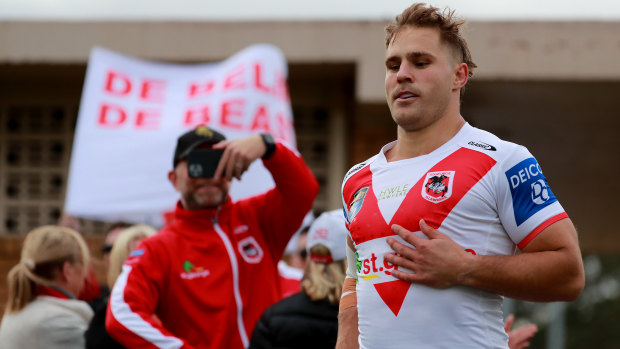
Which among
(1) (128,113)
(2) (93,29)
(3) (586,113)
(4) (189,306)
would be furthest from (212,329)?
(3) (586,113)

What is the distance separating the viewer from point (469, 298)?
272 centimetres

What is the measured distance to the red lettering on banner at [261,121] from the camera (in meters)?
7.21

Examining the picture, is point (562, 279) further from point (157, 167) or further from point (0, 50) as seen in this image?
point (0, 50)

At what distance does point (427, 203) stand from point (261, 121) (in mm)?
4623

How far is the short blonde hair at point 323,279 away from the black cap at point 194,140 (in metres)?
0.74

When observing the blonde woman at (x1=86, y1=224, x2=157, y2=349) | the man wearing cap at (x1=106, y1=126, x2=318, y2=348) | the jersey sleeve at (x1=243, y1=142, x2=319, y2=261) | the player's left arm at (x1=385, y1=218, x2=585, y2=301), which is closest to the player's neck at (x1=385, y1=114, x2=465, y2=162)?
the player's left arm at (x1=385, y1=218, x2=585, y2=301)

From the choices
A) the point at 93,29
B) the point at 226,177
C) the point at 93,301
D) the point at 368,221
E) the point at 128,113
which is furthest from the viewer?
the point at 93,29

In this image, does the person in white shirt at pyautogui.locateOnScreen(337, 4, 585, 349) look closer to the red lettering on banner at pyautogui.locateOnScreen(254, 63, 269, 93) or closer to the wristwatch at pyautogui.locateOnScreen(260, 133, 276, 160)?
the wristwatch at pyautogui.locateOnScreen(260, 133, 276, 160)

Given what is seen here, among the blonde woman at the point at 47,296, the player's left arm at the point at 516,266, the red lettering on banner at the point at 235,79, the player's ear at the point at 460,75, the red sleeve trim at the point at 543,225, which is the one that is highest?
the red lettering on banner at the point at 235,79

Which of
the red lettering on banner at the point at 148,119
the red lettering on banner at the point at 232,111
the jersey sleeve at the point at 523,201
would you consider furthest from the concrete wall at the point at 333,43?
the jersey sleeve at the point at 523,201

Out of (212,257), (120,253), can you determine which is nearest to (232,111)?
(120,253)

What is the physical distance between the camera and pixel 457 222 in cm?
275

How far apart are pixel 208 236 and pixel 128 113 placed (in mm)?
3541

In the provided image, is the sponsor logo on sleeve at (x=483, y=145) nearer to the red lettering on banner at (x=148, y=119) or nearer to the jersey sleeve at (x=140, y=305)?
the jersey sleeve at (x=140, y=305)
